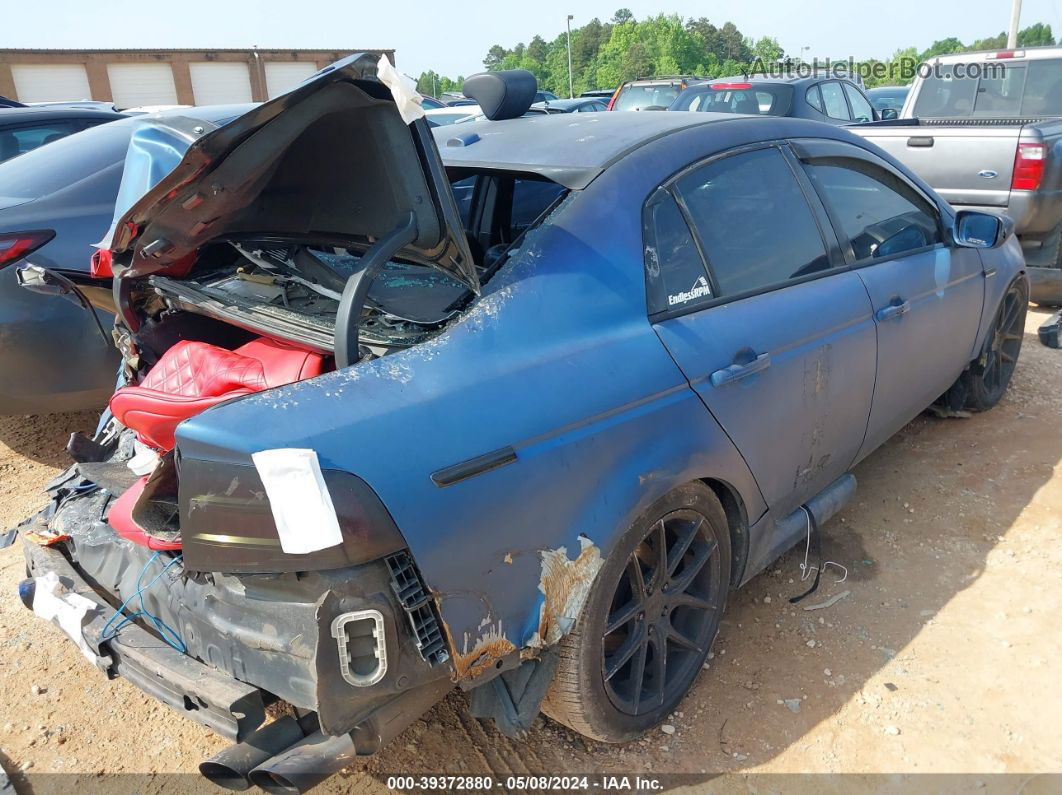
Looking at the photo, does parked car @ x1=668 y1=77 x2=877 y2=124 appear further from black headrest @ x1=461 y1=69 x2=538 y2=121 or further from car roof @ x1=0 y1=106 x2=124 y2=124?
black headrest @ x1=461 y1=69 x2=538 y2=121

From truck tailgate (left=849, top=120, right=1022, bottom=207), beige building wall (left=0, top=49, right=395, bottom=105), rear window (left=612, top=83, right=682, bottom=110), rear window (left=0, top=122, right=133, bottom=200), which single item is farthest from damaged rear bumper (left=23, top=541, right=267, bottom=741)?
beige building wall (left=0, top=49, right=395, bottom=105)

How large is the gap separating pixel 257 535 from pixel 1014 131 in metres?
5.97

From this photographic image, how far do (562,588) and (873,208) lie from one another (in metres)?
2.24

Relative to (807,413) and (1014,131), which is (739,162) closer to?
(807,413)

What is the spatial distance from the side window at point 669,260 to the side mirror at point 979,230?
184cm

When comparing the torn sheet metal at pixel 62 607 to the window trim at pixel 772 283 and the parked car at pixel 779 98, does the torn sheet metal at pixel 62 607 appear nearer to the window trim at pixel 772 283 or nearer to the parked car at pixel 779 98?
the window trim at pixel 772 283

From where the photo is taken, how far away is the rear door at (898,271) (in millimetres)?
3100

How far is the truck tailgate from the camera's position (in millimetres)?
5766

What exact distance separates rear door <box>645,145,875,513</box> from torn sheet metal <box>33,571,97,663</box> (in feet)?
5.81

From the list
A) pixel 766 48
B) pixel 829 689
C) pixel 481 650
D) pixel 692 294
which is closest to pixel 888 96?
pixel 692 294

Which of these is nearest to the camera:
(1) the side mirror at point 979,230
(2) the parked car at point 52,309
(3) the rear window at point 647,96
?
(1) the side mirror at point 979,230

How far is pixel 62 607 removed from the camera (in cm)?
231

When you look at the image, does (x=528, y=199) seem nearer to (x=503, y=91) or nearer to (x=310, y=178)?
(x=503, y=91)

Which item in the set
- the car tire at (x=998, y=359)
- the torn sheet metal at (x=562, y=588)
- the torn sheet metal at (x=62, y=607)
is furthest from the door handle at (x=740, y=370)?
the car tire at (x=998, y=359)
